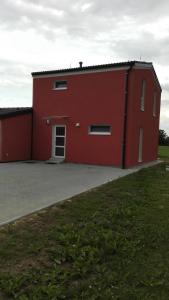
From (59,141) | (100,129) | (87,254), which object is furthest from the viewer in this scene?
(59,141)

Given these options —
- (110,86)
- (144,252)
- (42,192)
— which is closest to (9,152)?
(110,86)

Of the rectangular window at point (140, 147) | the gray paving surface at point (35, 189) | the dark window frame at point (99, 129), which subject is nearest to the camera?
the gray paving surface at point (35, 189)

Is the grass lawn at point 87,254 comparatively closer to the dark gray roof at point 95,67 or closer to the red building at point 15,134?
the dark gray roof at point 95,67

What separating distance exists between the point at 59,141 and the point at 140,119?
16.0ft

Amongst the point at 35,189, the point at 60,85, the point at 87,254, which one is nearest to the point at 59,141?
the point at 60,85

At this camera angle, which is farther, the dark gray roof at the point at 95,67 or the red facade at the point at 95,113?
the red facade at the point at 95,113

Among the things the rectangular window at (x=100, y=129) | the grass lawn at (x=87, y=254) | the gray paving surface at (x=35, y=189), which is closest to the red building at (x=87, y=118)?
the rectangular window at (x=100, y=129)

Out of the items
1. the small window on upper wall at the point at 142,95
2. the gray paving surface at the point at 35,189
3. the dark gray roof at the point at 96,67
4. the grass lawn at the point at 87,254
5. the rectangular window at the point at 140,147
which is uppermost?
the dark gray roof at the point at 96,67

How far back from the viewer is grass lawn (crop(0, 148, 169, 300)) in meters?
3.97

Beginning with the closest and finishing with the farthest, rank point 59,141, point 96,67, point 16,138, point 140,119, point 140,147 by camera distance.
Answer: point 96,67 < point 140,119 < point 16,138 < point 59,141 < point 140,147

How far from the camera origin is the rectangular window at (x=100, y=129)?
742 inches

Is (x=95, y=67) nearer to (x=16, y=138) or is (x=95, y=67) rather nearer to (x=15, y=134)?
(x=15, y=134)

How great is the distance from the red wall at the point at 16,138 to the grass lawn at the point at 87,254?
39.5 ft

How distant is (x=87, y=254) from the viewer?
5000 mm
